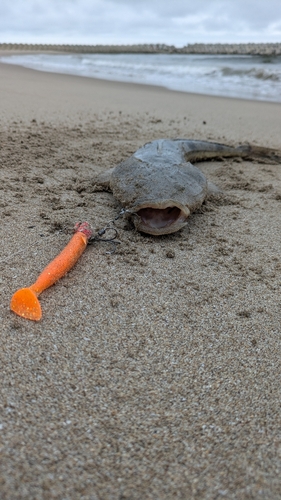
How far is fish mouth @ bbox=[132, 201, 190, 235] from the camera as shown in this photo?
2.94 meters

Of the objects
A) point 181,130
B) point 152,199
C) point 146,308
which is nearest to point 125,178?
point 152,199

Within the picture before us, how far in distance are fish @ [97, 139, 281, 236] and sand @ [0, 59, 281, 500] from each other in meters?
0.12

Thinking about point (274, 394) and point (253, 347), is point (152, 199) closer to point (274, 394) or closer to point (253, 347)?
point (253, 347)

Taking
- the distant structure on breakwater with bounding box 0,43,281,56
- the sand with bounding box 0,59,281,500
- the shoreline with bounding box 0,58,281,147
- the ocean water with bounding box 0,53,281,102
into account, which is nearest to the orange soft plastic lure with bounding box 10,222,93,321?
the sand with bounding box 0,59,281,500

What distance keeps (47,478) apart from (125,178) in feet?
8.37

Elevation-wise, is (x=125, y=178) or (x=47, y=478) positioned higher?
(x=125, y=178)

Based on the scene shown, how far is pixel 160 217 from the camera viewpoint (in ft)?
10.1

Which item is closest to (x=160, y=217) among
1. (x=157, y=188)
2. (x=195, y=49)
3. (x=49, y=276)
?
(x=157, y=188)

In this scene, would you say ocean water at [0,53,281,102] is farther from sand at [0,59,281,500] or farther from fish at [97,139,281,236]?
sand at [0,59,281,500]

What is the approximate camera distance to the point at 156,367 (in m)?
1.80

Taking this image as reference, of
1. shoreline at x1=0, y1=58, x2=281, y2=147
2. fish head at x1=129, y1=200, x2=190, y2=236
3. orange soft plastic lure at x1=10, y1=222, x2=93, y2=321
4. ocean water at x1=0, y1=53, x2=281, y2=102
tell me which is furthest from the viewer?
ocean water at x1=0, y1=53, x2=281, y2=102

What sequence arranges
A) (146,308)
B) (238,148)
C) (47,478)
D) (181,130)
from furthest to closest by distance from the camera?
(181,130), (238,148), (146,308), (47,478)

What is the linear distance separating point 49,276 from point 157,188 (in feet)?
4.10

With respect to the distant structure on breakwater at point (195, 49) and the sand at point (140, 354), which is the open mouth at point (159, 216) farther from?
the distant structure on breakwater at point (195, 49)
